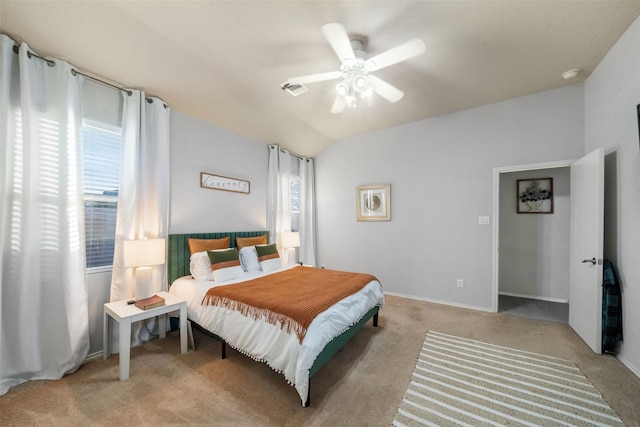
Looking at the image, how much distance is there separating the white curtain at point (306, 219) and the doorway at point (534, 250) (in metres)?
3.16

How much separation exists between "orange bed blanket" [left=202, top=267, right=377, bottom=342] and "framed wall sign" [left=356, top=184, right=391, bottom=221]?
5.74 feet

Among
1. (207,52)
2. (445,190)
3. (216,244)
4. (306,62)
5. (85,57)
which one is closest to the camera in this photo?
(85,57)

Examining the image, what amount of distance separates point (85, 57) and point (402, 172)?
4164 mm

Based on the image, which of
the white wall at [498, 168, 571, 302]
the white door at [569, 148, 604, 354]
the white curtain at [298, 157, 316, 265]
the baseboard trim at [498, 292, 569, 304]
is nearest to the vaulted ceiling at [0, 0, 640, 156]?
the white door at [569, 148, 604, 354]

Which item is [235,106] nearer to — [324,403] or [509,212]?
[324,403]

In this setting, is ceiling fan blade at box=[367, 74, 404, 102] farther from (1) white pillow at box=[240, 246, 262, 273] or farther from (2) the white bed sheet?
(1) white pillow at box=[240, 246, 262, 273]

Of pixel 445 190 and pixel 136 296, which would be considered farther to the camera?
pixel 445 190

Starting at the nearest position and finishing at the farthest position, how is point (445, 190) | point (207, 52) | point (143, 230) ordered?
1. point (207, 52)
2. point (143, 230)
3. point (445, 190)

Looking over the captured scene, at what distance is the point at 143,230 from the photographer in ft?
8.74

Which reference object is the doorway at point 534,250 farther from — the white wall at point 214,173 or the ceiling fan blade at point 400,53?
the white wall at point 214,173

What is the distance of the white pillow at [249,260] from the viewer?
3.27 metres

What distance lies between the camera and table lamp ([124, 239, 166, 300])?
232 cm

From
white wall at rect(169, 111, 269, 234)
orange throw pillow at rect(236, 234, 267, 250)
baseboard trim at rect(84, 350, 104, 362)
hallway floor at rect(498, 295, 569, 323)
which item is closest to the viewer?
baseboard trim at rect(84, 350, 104, 362)

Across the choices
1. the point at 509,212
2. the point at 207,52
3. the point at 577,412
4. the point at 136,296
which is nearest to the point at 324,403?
the point at 577,412
